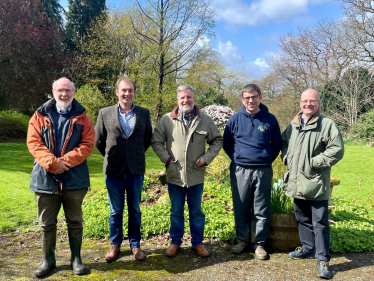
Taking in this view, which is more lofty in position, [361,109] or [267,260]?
[361,109]

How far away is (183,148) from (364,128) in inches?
604

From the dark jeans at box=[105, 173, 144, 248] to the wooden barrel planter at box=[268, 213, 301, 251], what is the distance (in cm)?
169

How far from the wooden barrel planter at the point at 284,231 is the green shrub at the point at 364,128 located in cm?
1390

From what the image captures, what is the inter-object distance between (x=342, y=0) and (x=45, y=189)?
60.4 feet

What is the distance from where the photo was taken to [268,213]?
3742 mm

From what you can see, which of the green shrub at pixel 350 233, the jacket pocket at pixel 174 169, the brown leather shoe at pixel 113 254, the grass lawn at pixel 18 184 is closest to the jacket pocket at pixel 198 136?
the jacket pocket at pixel 174 169

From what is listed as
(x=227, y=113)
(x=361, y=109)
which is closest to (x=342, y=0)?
(x=361, y=109)

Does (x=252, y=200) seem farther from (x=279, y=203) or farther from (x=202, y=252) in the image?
(x=202, y=252)

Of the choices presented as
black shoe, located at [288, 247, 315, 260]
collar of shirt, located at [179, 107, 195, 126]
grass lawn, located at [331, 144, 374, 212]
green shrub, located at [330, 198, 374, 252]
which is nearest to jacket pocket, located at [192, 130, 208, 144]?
collar of shirt, located at [179, 107, 195, 126]

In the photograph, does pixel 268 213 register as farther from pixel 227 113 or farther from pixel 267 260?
pixel 227 113

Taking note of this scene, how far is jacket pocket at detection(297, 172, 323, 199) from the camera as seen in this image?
10.9 feet

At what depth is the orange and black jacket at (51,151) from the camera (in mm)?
2998

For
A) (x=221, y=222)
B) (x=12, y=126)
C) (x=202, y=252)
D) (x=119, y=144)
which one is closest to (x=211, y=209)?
(x=221, y=222)

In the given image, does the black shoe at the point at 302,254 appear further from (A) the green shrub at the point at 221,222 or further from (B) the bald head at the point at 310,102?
(B) the bald head at the point at 310,102
